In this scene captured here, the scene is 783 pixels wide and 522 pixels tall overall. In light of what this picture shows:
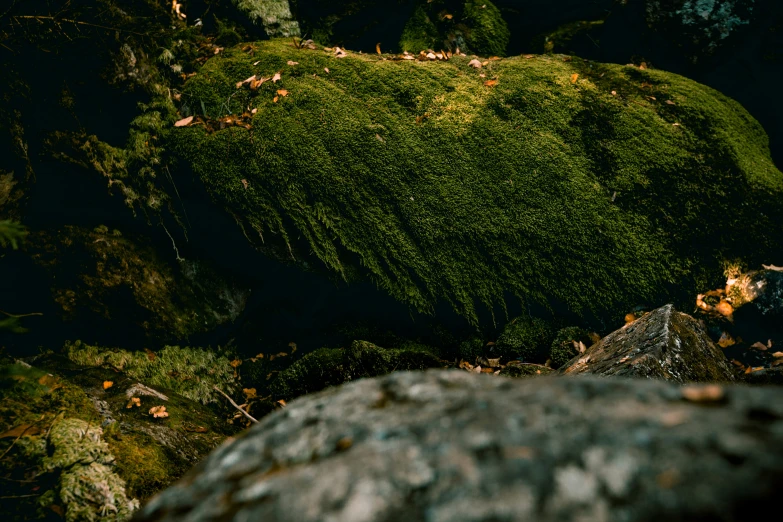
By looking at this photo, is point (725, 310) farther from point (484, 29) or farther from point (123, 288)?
point (123, 288)

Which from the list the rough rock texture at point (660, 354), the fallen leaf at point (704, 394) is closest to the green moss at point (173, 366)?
the rough rock texture at point (660, 354)

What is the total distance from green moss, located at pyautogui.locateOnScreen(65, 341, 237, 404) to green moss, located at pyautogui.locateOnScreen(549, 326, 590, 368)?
10.7ft

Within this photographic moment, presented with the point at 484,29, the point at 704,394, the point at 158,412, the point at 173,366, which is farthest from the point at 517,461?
the point at 484,29

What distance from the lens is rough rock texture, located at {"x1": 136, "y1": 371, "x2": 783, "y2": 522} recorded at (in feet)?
2.28

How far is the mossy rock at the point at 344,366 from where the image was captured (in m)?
3.84

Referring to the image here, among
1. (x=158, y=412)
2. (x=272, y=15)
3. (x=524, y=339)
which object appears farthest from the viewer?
(x=272, y=15)

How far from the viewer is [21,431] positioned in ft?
7.54

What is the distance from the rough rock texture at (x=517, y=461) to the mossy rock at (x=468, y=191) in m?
3.44

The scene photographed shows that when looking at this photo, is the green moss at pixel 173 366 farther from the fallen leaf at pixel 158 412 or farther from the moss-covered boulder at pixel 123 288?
the fallen leaf at pixel 158 412

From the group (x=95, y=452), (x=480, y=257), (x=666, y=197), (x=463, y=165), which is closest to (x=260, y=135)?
(x=463, y=165)

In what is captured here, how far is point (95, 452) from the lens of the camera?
7.87 feet

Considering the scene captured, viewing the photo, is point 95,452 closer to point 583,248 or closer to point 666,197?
point 583,248

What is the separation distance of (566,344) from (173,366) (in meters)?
3.95

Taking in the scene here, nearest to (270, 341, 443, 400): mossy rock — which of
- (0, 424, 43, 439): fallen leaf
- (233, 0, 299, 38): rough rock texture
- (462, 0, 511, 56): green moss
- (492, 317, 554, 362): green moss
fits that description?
(492, 317, 554, 362): green moss
